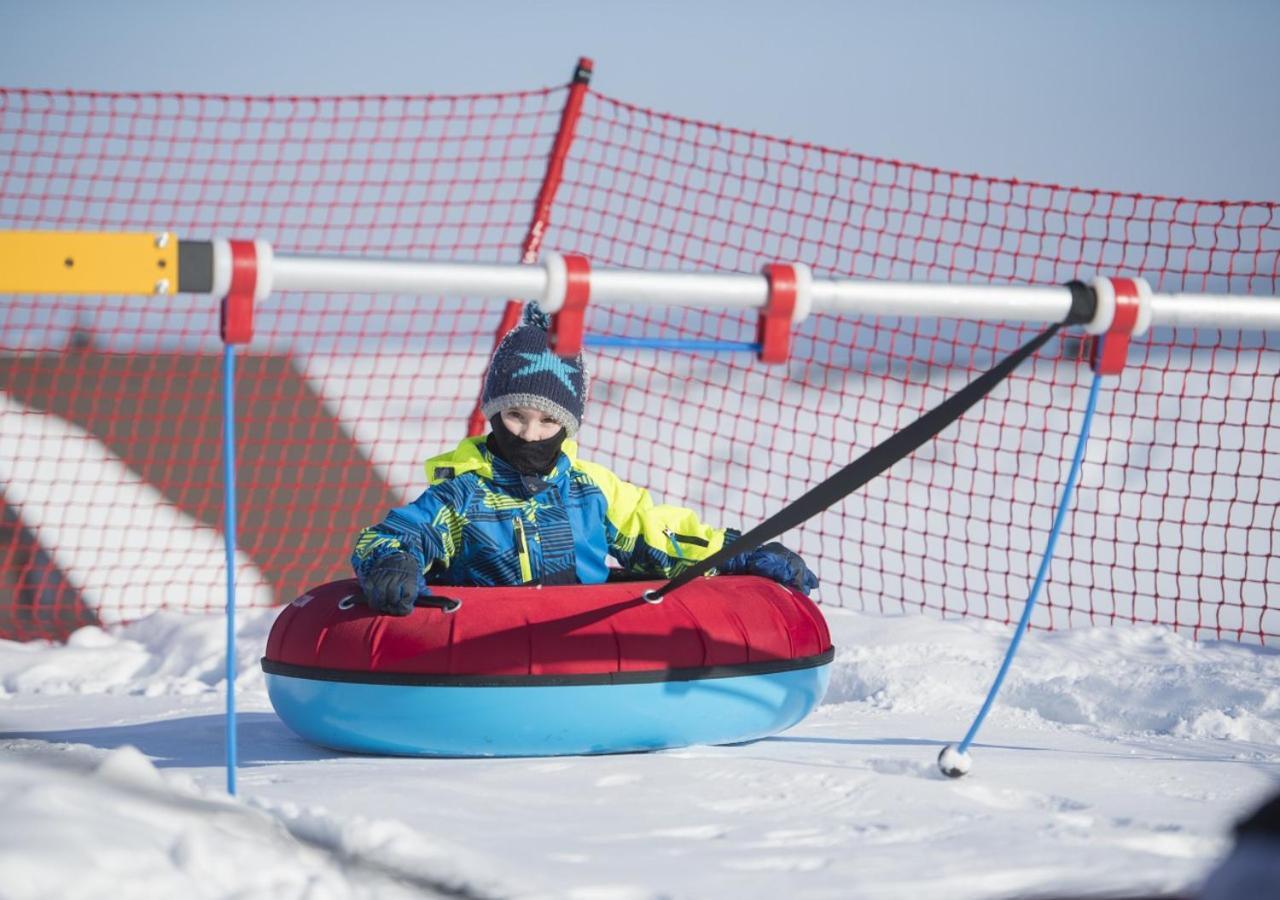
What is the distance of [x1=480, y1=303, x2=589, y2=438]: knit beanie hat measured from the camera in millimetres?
3467

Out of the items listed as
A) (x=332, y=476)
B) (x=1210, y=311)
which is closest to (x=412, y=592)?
(x=1210, y=311)

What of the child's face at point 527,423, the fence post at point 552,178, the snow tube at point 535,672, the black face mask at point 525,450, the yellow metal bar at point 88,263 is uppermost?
the fence post at point 552,178

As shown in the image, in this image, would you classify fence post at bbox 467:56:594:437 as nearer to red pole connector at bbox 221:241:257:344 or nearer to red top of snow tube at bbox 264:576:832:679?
red top of snow tube at bbox 264:576:832:679

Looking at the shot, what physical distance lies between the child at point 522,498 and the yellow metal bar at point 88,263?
1019mm

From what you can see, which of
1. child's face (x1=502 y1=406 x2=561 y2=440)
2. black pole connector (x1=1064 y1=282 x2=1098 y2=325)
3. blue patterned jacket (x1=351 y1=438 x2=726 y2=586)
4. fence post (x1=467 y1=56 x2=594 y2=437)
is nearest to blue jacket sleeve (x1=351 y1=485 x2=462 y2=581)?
blue patterned jacket (x1=351 y1=438 x2=726 y2=586)

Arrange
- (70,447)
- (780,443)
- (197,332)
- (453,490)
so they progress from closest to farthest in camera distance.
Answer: (453,490) → (197,332) → (70,447) → (780,443)

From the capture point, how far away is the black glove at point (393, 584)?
10.1ft

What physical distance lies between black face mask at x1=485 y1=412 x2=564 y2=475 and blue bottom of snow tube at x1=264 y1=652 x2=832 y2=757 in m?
0.68

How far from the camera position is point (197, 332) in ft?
24.6

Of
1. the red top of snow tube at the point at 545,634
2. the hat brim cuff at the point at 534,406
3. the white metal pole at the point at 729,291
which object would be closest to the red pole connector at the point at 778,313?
the white metal pole at the point at 729,291

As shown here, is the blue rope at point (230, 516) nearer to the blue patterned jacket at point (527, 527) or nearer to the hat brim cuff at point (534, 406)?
the blue patterned jacket at point (527, 527)

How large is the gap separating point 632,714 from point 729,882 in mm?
926

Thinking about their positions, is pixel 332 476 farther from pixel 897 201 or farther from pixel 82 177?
pixel 897 201

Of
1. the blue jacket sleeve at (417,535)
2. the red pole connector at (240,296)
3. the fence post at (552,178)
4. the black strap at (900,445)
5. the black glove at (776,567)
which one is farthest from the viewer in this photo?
the fence post at (552,178)
